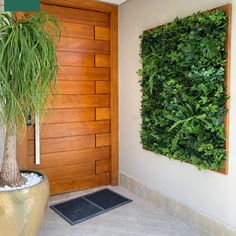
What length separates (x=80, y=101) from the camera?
3.00m

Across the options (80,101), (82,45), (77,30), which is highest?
(77,30)

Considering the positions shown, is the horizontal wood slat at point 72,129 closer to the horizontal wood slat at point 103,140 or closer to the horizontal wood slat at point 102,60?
the horizontal wood slat at point 103,140

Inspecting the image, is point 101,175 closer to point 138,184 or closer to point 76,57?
point 138,184

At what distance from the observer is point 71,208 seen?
2.65m

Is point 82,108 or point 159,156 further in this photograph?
point 82,108

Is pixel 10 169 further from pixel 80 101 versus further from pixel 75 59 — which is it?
pixel 75 59

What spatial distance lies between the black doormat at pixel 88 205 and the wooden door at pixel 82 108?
8.8 inches

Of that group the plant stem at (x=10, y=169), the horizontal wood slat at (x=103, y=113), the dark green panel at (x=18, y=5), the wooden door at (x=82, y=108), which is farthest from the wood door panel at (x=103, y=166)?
the dark green panel at (x=18, y=5)

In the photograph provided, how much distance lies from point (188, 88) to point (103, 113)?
123cm

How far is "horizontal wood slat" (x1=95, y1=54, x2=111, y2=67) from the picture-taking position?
10.1ft

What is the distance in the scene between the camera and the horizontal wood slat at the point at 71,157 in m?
2.84

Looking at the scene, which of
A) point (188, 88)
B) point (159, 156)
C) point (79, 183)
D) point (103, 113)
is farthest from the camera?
point (103, 113)

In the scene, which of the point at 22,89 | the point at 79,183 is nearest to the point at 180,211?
the point at 79,183

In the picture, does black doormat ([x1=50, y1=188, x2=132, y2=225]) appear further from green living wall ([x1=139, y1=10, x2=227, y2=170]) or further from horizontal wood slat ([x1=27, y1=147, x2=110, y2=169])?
green living wall ([x1=139, y1=10, x2=227, y2=170])
